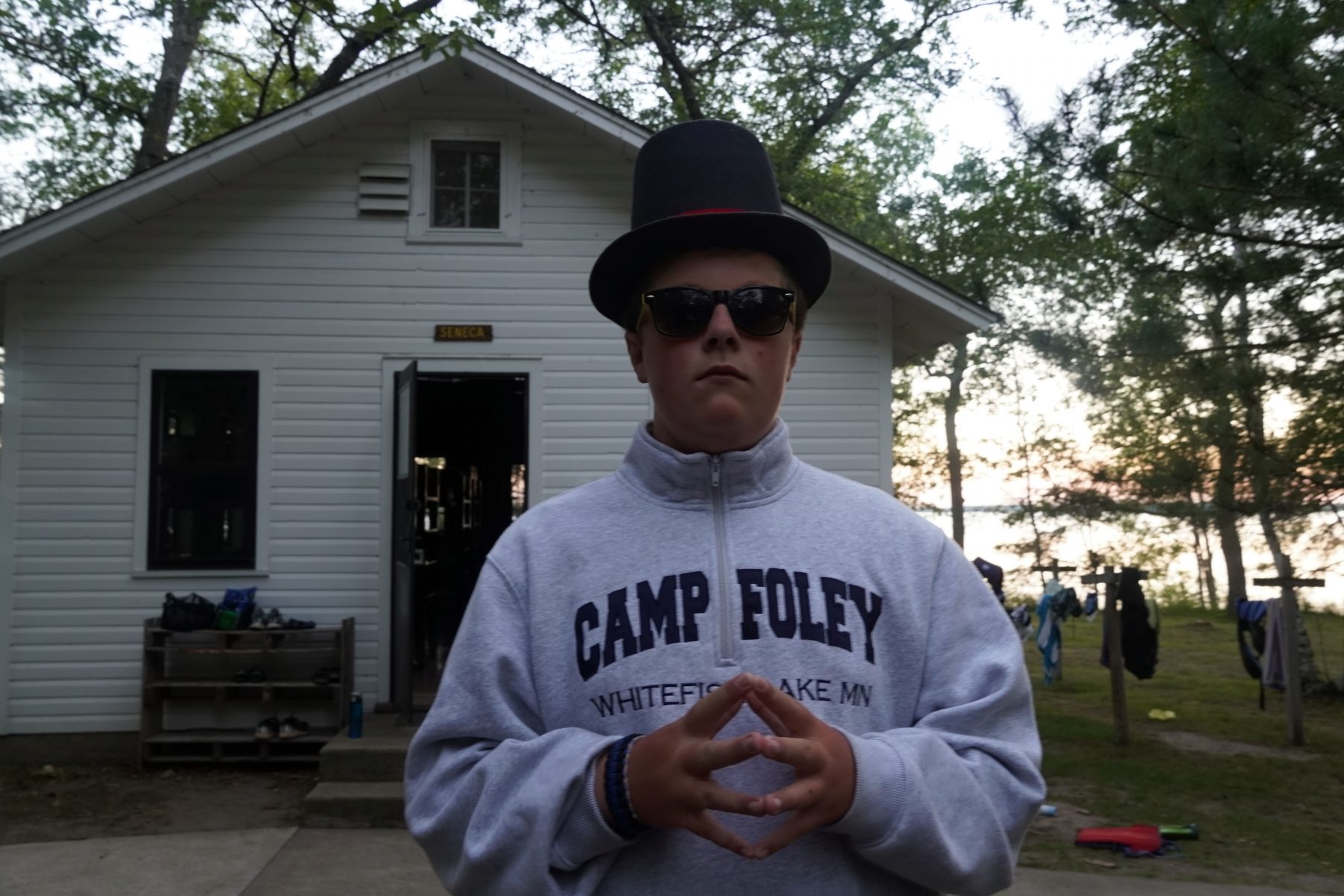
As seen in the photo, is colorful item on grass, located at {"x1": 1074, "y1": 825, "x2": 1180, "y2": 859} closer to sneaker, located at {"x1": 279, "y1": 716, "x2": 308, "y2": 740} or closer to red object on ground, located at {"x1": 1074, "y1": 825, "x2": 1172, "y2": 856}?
red object on ground, located at {"x1": 1074, "y1": 825, "x2": 1172, "y2": 856}

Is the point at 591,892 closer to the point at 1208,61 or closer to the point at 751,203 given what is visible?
the point at 751,203

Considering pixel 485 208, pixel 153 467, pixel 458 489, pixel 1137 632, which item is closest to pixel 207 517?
pixel 153 467

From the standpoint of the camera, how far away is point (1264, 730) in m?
10.3

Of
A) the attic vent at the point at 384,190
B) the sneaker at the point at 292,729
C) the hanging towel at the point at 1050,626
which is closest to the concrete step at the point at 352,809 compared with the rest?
the sneaker at the point at 292,729

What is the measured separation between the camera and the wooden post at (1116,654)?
956 cm

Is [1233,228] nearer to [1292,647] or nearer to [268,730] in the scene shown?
[1292,647]

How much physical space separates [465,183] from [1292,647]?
303 inches

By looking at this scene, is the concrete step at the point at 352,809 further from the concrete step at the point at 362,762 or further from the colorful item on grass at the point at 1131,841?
the colorful item on grass at the point at 1131,841

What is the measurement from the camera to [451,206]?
923cm

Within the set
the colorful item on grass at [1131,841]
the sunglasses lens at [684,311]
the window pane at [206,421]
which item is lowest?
the colorful item on grass at [1131,841]


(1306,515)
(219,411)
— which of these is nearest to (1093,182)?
(1306,515)

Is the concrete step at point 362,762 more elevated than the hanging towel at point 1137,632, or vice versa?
the hanging towel at point 1137,632

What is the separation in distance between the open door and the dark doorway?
372cm

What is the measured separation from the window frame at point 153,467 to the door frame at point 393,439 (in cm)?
87
